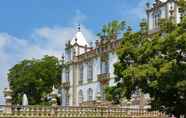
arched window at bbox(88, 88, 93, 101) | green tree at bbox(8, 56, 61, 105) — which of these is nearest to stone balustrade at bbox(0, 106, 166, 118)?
arched window at bbox(88, 88, 93, 101)

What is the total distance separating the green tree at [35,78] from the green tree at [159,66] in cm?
4423

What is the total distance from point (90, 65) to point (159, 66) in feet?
129

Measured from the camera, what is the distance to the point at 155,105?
111 ft

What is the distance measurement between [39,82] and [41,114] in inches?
1725

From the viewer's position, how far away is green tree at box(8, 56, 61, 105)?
79750 mm

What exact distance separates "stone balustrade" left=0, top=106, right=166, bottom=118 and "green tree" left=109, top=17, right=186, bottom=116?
419 centimetres

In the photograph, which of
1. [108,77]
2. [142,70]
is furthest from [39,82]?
[142,70]

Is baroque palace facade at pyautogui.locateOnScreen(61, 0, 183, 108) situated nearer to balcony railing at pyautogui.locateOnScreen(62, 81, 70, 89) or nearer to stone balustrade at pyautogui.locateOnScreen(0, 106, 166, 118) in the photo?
balcony railing at pyautogui.locateOnScreen(62, 81, 70, 89)

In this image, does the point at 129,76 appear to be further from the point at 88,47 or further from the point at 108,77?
the point at 88,47

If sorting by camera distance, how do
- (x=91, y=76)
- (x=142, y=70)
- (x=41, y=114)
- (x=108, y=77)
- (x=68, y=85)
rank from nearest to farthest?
1. (x=142, y=70)
2. (x=41, y=114)
3. (x=108, y=77)
4. (x=91, y=76)
5. (x=68, y=85)

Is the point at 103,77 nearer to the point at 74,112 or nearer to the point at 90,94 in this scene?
the point at 90,94

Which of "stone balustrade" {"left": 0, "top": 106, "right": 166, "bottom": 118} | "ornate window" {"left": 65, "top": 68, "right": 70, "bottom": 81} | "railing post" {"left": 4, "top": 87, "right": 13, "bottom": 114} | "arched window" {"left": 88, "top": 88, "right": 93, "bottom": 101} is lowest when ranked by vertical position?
"stone balustrade" {"left": 0, "top": 106, "right": 166, "bottom": 118}

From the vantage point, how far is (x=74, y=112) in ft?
125

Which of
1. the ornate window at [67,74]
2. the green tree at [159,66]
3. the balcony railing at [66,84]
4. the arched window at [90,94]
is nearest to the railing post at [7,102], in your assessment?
the green tree at [159,66]
